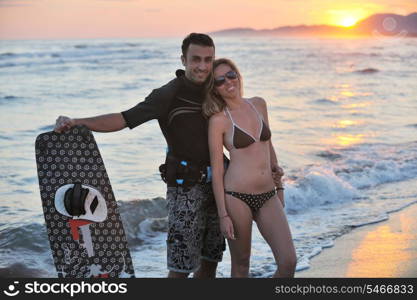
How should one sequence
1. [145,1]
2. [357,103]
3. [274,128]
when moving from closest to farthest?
[274,128]
[357,103]
[145,1]

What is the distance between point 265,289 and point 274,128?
10.7m

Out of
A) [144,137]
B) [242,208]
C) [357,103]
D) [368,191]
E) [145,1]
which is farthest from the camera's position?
[145,1]

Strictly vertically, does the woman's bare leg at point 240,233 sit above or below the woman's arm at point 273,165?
below

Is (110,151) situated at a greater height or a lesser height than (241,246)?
lesser

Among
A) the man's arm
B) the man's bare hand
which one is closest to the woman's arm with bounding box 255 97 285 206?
the man's arm

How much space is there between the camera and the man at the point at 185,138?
166 inches

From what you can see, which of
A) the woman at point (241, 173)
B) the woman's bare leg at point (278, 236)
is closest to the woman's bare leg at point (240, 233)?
the woman at point (241, 173)

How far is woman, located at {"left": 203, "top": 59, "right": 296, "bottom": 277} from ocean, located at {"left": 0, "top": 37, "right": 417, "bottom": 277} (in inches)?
80.2

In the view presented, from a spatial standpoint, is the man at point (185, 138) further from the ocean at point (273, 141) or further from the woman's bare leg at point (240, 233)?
the ocean at point (273, 141)

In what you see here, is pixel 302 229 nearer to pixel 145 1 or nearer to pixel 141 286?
pixel 141 286

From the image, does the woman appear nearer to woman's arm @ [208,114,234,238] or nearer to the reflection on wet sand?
woman's arm @ [208,114,234,238]

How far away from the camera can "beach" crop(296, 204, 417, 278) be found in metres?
A: 6.00

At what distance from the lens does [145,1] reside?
1303 inches

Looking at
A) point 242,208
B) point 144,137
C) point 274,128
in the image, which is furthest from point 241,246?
point 274,128
